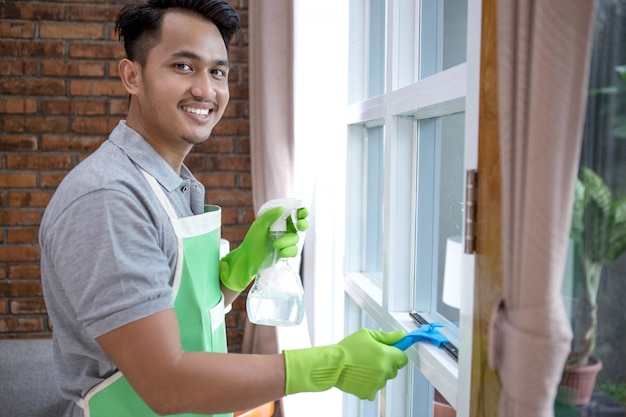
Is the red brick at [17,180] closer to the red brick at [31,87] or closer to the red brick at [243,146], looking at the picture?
the red brick at [31,87]

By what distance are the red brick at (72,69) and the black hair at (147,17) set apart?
1.64 metres

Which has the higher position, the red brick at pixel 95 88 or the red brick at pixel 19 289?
the red brick at pixel 95 88

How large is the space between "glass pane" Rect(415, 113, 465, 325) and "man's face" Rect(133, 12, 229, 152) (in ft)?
1.90

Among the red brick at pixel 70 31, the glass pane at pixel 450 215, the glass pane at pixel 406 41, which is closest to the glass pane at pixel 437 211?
the glass pane at pixel 450 215

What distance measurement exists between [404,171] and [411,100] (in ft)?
0.76

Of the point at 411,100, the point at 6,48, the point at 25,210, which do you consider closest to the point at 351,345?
the point at 411,100

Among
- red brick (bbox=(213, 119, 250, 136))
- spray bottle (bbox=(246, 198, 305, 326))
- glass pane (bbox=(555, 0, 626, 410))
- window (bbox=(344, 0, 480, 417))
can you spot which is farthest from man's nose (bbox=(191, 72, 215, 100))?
red brick (bbox=(213, 119, 250, 136))

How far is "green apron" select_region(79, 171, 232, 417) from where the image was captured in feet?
3.72

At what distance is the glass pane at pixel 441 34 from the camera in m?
1.40

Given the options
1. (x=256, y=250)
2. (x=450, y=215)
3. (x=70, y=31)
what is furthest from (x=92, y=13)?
(x=450, y=215)

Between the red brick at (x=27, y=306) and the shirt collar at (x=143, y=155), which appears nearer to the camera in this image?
the shirt collar at (x=143, y=155)

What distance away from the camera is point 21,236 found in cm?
286

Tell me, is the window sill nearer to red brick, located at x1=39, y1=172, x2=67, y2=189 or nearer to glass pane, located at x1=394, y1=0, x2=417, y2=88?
glass pane, located at x1=394, y1=0, x2=417, y2=88

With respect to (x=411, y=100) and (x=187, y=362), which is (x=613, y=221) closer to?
(x=187, y=362)
